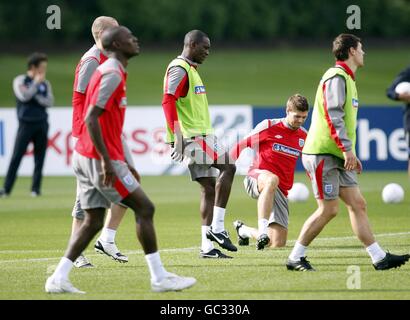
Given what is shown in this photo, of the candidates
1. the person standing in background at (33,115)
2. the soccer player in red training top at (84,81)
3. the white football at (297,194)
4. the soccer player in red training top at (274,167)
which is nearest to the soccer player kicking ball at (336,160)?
the soccer player in red training top at (84,81)

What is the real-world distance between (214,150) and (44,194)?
10591 mm

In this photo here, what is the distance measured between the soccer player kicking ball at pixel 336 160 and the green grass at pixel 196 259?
10.5 inches

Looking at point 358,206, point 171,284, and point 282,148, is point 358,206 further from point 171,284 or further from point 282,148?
point 282,148

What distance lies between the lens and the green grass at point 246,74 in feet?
137

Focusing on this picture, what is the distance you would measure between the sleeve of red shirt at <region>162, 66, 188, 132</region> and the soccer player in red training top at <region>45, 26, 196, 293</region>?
2393mm

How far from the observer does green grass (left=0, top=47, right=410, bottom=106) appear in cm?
4188

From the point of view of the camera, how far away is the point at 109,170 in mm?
10039

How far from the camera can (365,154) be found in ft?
85.4

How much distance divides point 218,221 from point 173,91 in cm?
163

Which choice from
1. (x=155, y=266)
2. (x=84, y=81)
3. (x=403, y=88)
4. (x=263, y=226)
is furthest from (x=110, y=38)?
(x=403, y=88)

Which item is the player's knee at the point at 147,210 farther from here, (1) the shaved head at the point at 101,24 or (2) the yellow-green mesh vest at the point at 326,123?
(1) the shaved head at the point at 101,24
